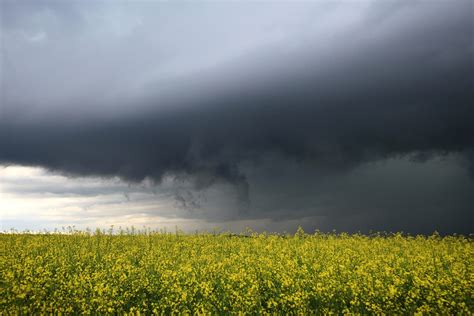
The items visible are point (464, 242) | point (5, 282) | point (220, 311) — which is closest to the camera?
point (220, 311)

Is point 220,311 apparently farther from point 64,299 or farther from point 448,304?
point 448,304

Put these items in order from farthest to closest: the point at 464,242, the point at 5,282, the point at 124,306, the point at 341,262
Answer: the point at 464,242 < the point at 341,262 < the point at 5,282 < the point at 124,306

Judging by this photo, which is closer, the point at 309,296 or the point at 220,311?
the point at 220,311

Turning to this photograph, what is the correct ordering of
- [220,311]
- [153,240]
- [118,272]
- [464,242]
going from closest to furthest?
[220,311] < [118,272] < [464,242] < [153,240]

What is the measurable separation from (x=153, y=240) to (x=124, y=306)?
10.8 m

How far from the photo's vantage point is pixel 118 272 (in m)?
12.4

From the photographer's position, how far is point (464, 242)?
19797mm

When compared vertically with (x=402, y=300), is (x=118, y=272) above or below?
above

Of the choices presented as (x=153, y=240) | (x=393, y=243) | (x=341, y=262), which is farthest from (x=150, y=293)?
(x=393, y=243)

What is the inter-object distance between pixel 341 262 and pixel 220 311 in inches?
232

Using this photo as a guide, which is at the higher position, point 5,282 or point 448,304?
point 5,282

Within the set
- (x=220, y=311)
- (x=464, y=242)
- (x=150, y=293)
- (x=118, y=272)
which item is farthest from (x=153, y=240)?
(x=464, y=242)

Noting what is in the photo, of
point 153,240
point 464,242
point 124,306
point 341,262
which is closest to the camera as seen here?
point 124,306

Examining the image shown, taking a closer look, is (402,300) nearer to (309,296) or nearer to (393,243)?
(309,296)
